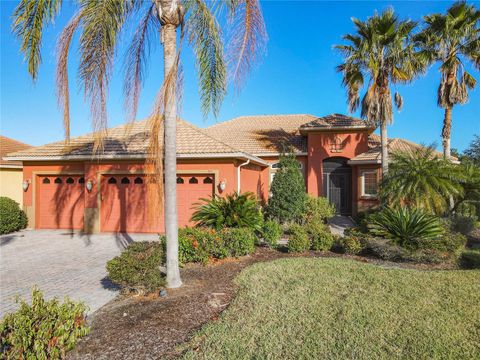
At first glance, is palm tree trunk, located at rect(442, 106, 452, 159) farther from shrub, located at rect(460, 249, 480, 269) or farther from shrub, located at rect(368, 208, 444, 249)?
shrub, located at rect(368, 208, 444, 249)

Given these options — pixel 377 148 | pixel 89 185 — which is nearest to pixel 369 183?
pixel 377 148

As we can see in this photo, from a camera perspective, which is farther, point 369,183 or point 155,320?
point 369,183

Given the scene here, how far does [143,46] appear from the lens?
623cm

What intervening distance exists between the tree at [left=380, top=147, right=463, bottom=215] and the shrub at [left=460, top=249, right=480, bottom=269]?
159 cm

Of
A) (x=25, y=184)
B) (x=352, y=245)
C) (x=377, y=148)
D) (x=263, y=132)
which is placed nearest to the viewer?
(x=352, y=245)

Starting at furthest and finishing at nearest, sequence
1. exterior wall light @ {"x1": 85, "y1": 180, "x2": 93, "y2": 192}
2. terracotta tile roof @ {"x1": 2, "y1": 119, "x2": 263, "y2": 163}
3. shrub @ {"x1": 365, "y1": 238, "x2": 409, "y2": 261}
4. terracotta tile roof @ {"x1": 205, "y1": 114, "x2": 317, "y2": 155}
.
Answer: terracotta tile roof @ {"x1": 205, "y1": 114, "x2": 317, "y2": 155} < exterior wall light @ {"x1": 85, "y1": 180, "x2": 93, "y2": 192} < terracotta tile roof @ {"x1": 2, "y1": 119, "x2": 263, "y2": 163} < shrub @ {"x1": 365, "y1": 238, "x2": 409, "y2": 261}

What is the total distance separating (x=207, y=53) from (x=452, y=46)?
1341 centimetres

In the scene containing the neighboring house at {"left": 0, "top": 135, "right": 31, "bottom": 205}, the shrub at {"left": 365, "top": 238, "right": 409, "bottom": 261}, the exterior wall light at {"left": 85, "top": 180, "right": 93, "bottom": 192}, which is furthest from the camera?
the neighboring house at {"left": 0, "top": 135, "right": 31, "bottom": 205}

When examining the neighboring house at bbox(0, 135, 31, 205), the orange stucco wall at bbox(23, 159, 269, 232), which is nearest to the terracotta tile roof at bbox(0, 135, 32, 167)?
the neighboring house at bbox(0, 135, 31, 205)

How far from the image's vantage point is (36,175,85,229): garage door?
535 inches

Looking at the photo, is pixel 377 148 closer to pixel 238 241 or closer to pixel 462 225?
pixel 462 225

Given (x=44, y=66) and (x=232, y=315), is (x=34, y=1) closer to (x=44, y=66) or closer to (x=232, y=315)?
(x=44, y=66)

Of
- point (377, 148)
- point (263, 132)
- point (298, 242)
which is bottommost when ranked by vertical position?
point (298, 242)

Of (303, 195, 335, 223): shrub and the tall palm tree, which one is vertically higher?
the tall palm tree
